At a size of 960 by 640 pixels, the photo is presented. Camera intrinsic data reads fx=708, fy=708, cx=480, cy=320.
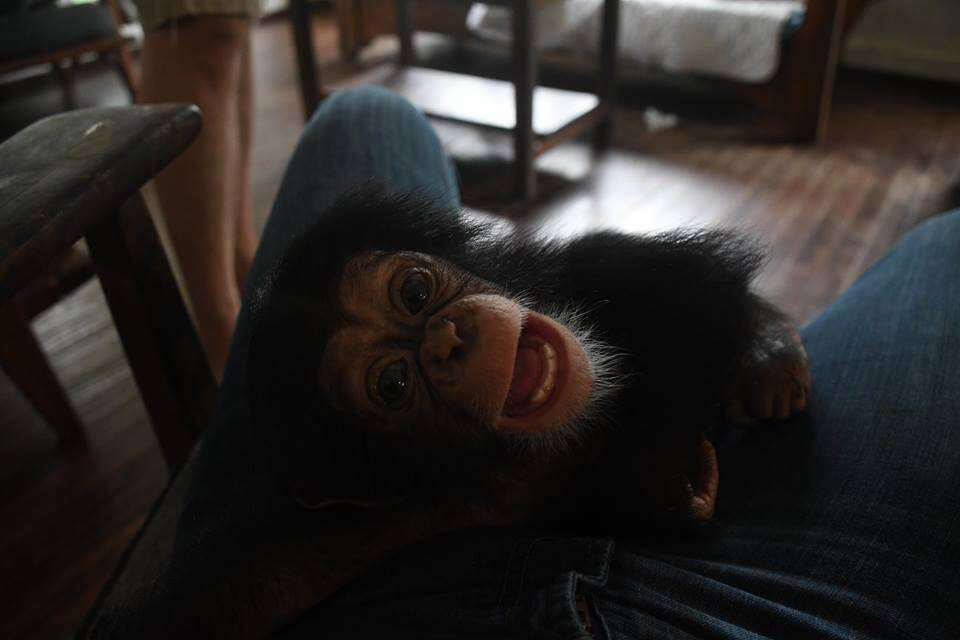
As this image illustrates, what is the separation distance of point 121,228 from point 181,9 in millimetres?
547

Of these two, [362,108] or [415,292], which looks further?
[362,108]

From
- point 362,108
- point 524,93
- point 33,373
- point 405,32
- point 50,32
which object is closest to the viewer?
point 362,108

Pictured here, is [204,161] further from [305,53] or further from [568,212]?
[305,53]

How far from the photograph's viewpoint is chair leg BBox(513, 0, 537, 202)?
215 cm

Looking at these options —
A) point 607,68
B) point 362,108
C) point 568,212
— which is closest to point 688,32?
point 607,68

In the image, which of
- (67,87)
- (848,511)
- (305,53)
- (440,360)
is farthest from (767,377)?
(67,87)

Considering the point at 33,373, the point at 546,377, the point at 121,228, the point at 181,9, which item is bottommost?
the point at 33,373

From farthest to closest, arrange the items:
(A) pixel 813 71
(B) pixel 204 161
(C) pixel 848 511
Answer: (A) pixel 813 71
(B) pixel 204 161
(C) pixel 848 511

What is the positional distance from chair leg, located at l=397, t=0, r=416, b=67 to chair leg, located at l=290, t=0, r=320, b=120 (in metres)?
0.65

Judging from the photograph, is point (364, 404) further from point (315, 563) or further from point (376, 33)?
point (376, 33)

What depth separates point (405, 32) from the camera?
3271mm

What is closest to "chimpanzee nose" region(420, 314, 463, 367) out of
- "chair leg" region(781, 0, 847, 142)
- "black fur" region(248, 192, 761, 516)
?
"black fur" region(248, 192, 761, 516)

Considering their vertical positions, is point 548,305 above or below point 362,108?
below

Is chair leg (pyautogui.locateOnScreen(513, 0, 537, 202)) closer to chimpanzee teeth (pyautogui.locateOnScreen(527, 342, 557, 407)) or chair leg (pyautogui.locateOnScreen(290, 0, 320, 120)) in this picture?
chair leg (pyautogui.locateOnScreen(290, 0, 320, 120))
